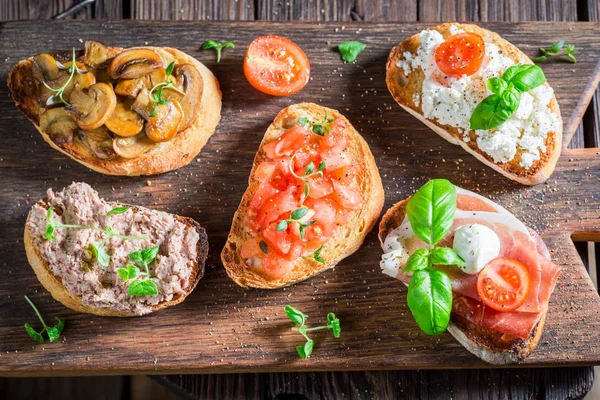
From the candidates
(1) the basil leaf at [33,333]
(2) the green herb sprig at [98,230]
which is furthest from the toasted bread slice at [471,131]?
(1) the basil leaf at [33,333]

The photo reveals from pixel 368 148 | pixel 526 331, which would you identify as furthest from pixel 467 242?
pixel 368 148

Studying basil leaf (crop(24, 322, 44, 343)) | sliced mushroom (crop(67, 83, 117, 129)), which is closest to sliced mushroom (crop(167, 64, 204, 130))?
sliced mushroom (crop(67, 83, 117, 129))

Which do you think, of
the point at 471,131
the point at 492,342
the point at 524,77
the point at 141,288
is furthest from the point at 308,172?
the point at 492,342

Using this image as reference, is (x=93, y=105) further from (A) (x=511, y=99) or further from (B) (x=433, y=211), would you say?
(A) (x=511, y=99)

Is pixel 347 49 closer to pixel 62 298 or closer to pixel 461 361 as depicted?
pixel 461 361

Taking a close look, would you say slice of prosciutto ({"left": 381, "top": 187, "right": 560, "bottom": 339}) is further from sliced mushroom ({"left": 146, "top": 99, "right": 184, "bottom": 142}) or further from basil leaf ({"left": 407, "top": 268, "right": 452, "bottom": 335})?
sliced mushroom ({"left": 146, "top": 99, "right": 184, "bottom": 142})

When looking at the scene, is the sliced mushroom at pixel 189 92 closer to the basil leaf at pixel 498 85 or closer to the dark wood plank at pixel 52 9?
the dark wood plank at pixel 52 9
